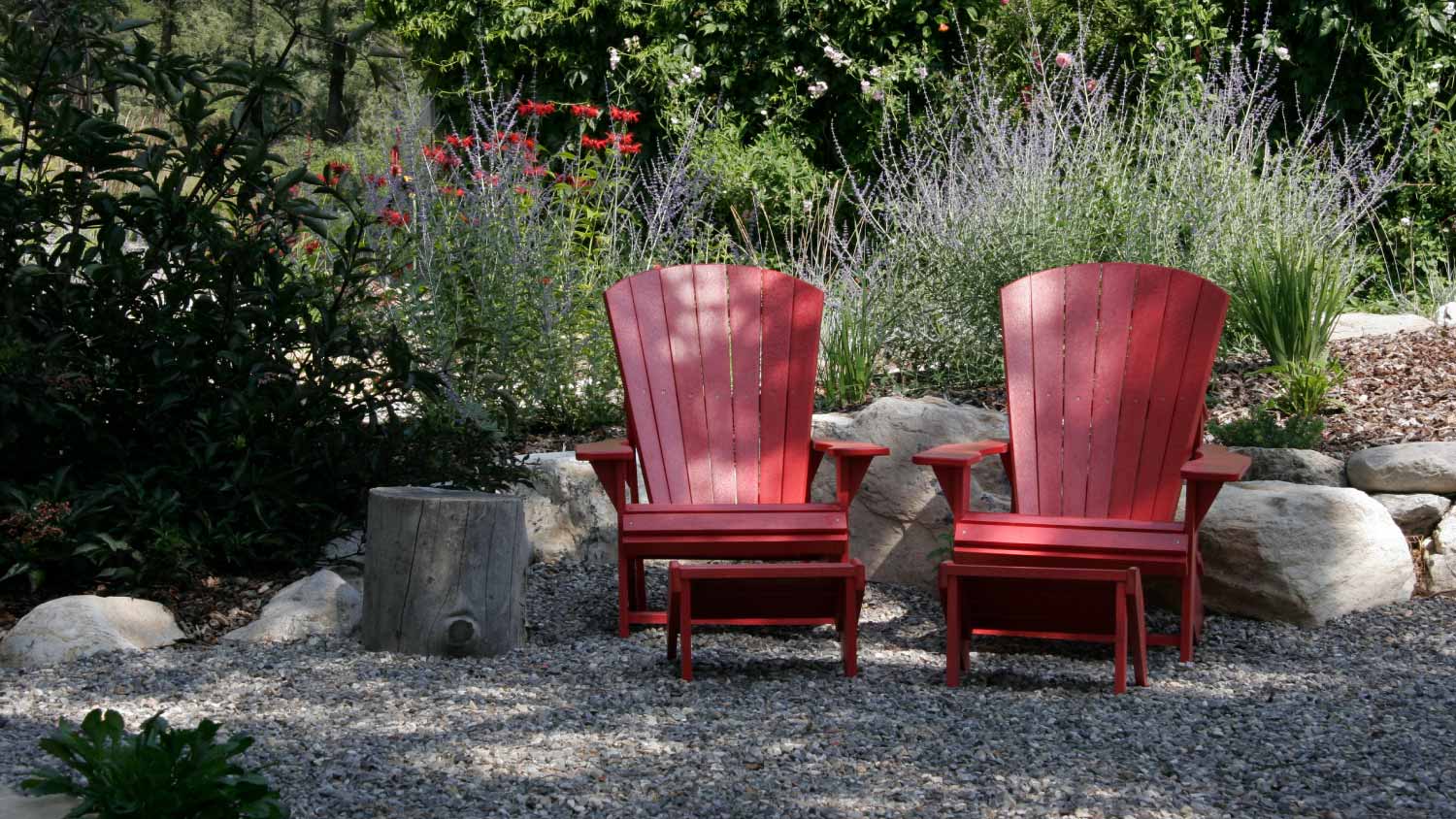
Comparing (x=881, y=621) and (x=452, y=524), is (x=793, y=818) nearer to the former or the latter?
(x=452, y=524)

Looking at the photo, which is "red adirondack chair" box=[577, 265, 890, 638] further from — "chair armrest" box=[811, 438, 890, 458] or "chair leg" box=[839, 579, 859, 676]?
"chair leg" box=[839, 579, 859, 676]

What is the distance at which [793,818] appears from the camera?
212cm

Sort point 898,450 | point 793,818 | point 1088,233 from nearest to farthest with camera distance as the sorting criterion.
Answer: point 793,818, point 898,450, point 1088,233

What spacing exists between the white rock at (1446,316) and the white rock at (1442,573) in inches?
76.4

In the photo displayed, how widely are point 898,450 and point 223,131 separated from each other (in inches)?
84.3

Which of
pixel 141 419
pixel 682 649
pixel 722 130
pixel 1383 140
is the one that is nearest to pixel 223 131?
pixel 141 419

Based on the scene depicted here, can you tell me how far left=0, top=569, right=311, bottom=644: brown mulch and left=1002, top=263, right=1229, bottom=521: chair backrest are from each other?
6.87ft

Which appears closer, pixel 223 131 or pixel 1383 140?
pixel 223 131

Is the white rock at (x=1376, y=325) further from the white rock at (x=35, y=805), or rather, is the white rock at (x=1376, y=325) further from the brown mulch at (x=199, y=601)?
the white rock at (x=35, y=805)

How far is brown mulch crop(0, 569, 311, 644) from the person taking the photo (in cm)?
339

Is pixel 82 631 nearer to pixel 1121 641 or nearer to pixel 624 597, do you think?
pixel 624 597

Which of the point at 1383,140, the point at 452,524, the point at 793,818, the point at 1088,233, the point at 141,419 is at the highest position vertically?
the point at 1383,140

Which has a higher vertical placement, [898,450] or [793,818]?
[898,450]

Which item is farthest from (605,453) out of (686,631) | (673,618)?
(686,631)
